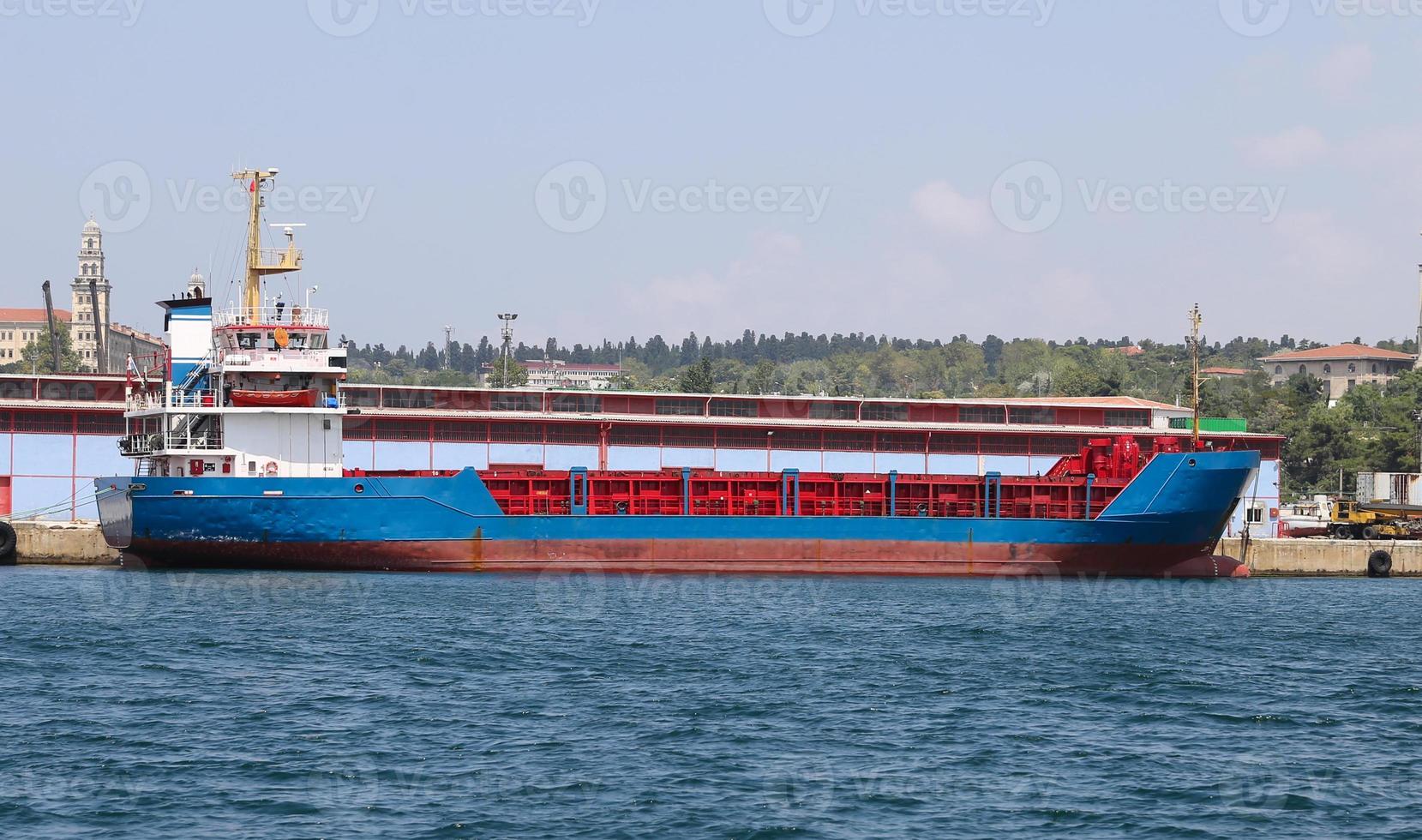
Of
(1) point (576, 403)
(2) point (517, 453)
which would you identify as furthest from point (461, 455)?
(1) point (576, 403)

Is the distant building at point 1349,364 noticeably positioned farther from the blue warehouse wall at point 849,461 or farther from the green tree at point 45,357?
the green tree at point 45,357

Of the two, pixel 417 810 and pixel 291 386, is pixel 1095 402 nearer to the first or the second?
pixel 291 386

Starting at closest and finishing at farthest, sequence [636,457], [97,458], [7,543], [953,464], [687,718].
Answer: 1. [687,718]
2. [7,543]
3. [97,458]
4. [636,457]
5. [953,464]

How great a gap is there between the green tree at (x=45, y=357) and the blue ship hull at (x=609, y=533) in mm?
119242

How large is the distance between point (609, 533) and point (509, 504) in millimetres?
3560

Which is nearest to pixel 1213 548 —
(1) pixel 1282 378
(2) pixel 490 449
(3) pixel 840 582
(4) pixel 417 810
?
(3) pixel 840 582

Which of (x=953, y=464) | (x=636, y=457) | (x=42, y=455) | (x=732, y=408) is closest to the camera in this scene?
(x=42, y=455)

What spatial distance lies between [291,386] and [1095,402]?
3582 centimetres

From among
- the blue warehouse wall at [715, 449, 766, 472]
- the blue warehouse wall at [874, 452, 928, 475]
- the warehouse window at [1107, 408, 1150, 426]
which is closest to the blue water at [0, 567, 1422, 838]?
the blue warehouse wall at [715, 449, 766, 472]

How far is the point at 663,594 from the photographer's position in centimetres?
4116

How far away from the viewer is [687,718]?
24.3 meters

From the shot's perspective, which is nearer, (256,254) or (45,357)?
(256,254)

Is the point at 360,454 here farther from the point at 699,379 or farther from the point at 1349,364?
the point at 1349,364

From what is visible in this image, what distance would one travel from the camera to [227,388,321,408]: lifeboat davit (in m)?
45.3
